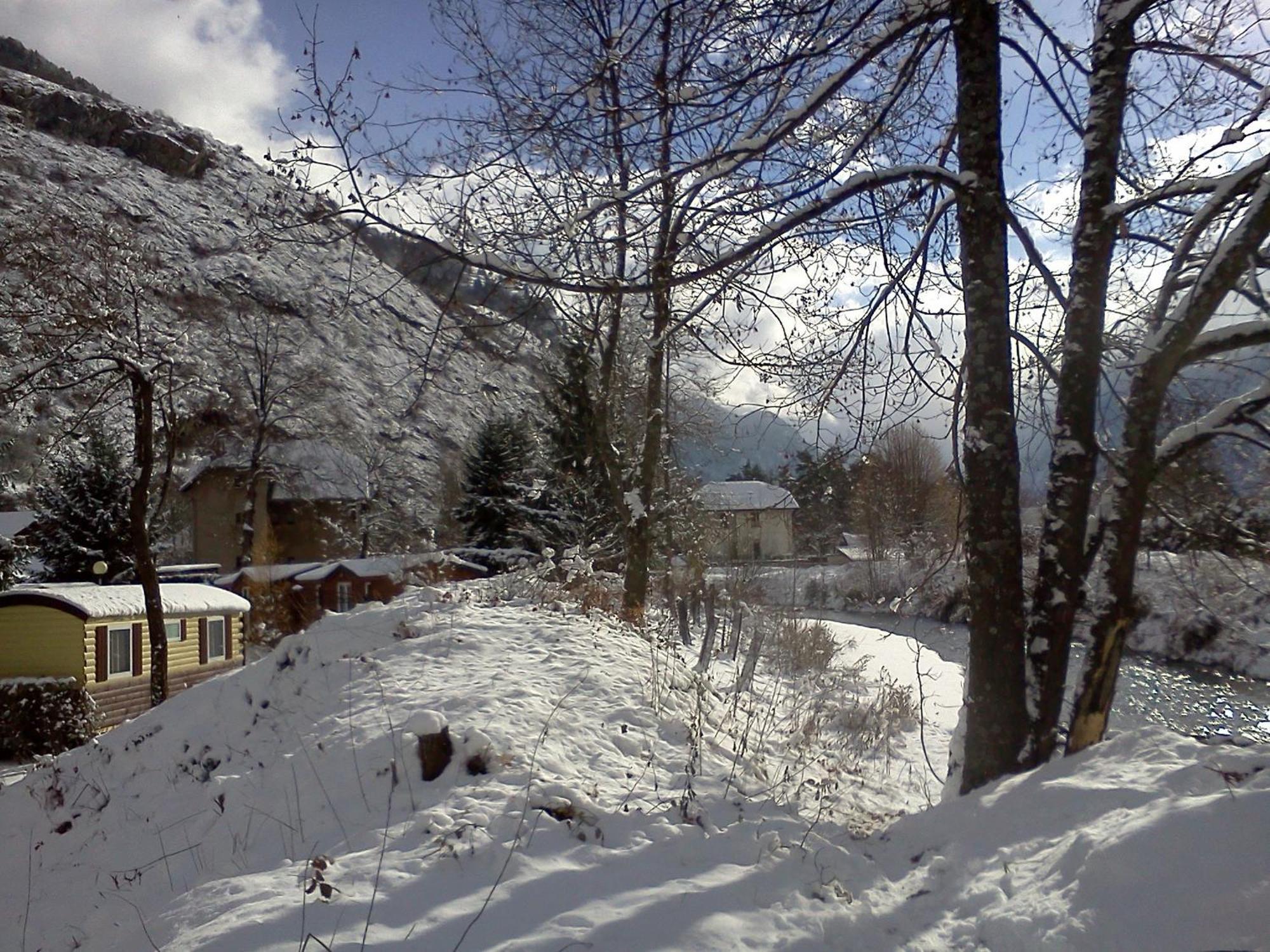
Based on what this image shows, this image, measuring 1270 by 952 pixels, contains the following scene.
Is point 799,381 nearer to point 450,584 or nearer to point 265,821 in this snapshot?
point 265,821

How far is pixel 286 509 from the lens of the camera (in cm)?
4519

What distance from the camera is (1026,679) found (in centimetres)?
485

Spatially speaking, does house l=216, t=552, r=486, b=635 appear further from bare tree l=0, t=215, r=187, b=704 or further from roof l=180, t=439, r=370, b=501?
bare tree l=0, t=215, r=187, b=704

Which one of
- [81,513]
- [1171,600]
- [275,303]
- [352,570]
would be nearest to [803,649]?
[1171,600]

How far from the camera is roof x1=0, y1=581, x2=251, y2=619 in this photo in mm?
15406

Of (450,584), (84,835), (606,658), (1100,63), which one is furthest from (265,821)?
(1100,63)

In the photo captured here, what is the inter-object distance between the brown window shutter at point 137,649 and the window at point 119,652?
0.06 m

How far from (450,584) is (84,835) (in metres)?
4.35

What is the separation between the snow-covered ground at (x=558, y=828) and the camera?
3.19m

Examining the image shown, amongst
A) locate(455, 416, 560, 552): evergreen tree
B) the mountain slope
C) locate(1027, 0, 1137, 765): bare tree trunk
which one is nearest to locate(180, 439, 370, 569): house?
the mountain slope

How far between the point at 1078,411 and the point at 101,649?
56.0 feet

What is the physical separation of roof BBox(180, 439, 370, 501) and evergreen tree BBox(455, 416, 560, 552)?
15.3 metres

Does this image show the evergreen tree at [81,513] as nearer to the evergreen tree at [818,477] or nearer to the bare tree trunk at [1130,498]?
the evergreen tree at [818,477]

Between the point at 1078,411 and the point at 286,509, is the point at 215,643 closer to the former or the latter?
the point at 1078,411
